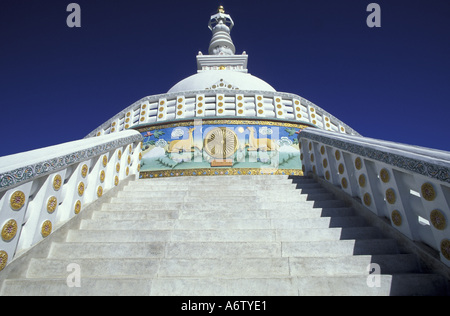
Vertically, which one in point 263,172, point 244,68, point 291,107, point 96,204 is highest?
point 244,68

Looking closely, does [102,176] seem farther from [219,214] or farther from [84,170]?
[219,214]

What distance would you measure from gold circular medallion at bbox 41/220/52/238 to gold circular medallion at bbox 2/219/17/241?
360mm

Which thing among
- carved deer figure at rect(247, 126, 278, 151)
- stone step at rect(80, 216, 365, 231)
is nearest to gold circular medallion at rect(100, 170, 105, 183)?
stone step at rect(80, 216, 365, 231)

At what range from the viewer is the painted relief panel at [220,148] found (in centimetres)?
776

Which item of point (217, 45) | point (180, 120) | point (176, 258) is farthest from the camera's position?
point (217, 45)

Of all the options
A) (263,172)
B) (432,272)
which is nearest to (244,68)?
(263,172)

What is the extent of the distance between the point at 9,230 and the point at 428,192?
4.06 metres

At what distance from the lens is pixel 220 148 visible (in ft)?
26.3

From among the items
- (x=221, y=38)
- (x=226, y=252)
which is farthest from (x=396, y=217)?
(x=221, y=38)

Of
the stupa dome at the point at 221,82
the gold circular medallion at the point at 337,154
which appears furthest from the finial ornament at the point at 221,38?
the gold circular medallion at the point at 337,154
